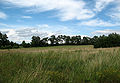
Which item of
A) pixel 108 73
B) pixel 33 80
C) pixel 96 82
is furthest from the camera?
pixel 108 73

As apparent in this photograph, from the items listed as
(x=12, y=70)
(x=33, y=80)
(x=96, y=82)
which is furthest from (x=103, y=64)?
(x=12, y=70)

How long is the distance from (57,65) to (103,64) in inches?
86.9

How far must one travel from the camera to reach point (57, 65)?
6156mm

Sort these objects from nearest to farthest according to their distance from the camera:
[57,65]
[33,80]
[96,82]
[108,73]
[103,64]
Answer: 1. [33,80]
2. [96,82]
3. [108,73]
4. [103,64]
5. [57,65]

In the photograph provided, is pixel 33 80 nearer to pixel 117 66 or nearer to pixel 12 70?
pixel 12 70

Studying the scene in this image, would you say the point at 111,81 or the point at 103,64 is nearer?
the point at 111,81

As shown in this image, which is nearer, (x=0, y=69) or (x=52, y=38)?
(x=0, y=69)

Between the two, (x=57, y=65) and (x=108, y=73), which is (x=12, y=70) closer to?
(x=57, y=65)

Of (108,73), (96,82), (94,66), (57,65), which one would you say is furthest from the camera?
(57,65)

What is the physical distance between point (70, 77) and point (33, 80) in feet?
4.74

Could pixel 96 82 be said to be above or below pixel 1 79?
below

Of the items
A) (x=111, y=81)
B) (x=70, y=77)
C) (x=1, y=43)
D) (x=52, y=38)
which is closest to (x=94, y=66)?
(x=111, y=81)

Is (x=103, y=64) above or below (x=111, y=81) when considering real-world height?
above

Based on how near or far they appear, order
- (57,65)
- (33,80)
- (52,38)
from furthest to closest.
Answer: (52,38) < (57,65) < (33,80)
